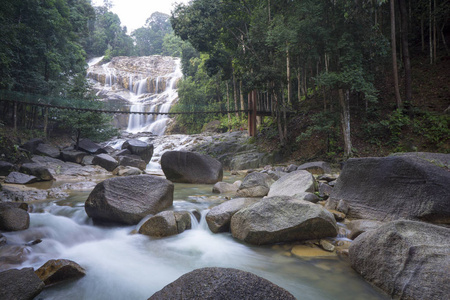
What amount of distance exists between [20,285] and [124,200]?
2282mm

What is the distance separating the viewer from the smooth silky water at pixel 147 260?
9.31 ft

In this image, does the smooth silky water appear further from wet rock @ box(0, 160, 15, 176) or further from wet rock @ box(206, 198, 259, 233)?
wet rock @ box(0, 160, 15, 176)

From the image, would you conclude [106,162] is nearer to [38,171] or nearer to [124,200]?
[38,171]

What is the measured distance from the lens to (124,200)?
477cm

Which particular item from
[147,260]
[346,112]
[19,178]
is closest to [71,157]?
[19,178]

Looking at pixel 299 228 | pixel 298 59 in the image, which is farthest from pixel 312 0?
pixel 299 228

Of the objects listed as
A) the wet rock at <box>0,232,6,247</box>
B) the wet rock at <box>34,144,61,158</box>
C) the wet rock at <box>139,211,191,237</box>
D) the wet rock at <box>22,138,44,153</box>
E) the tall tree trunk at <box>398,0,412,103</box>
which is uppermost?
the tall tree trunk at <box>398,0,412,103</box>

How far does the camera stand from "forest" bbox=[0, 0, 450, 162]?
9.64 m

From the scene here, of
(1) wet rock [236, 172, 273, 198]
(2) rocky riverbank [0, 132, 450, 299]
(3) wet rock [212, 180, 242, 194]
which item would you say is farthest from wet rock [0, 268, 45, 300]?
(3) wet rock [212, 180, 242, 194]

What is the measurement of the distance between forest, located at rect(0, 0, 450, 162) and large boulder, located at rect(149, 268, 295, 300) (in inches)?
354

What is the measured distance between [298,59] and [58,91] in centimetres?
Result: 1856

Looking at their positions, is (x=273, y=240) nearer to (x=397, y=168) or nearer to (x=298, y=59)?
(x=397, y=168)

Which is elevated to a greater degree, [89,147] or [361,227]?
[89,147]

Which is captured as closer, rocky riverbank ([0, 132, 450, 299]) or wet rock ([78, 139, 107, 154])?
Answer: rocky riverbank ([0, 132, 450, 299])
